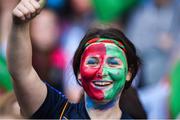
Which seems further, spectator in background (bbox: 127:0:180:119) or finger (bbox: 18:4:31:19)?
spectator in background (bbox: 127:0:180:119)

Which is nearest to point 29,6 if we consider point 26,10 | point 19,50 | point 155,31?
point 26,10

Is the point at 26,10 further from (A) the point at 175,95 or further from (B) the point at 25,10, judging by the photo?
(A) the point at 175,95

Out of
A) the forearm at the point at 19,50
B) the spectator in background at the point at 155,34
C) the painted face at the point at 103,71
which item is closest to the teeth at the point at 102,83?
the painted face at the point at 103,71

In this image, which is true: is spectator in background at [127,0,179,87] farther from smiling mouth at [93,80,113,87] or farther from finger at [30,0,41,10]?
finger at [30,0,41,10]

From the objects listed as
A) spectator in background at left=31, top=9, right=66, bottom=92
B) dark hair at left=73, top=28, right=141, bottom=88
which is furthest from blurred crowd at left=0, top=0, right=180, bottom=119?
dark hair at left=73, top=28, right=141, bottom=88

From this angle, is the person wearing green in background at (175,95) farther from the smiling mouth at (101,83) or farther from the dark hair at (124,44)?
the smiling mouth at (101,83)

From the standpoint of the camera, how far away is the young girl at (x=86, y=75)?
2383mm

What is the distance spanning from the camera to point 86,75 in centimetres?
252

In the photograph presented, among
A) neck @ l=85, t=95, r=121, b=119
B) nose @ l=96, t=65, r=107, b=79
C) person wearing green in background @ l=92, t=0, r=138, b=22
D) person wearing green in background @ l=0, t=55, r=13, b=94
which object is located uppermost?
nose @ l=96, t=65, r=107, b=79

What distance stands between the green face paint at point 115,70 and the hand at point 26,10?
1.28 ft

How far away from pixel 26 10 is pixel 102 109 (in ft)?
1.69

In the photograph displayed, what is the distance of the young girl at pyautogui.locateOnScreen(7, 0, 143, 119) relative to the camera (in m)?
2.38

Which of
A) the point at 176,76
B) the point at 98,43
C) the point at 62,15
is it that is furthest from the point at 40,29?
the point at 98,43

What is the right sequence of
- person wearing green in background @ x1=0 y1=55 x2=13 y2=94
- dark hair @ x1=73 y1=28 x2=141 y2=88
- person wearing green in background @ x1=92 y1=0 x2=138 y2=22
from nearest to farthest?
1. dark hair @ x1=73 y1=28 x2=141 y2=88
2. person wearing green in background @ x1=0 y1=55 x2=13 y2=94
3. person wearing green in background @ x1=92 y1=0 x2=138 y2=22
